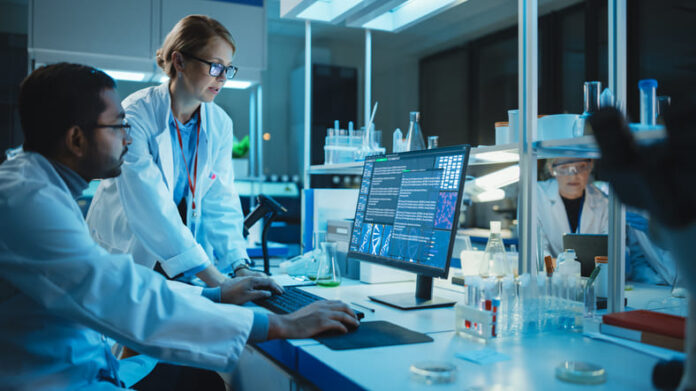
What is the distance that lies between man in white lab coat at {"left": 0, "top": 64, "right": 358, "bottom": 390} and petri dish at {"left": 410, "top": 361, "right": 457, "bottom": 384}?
281mm

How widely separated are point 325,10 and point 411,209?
1.24 m

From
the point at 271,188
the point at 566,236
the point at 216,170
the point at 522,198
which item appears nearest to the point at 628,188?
the point at 522,198

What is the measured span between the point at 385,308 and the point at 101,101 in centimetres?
85

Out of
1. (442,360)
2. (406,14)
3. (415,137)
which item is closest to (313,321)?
(442,360)

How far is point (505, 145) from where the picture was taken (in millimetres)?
1426

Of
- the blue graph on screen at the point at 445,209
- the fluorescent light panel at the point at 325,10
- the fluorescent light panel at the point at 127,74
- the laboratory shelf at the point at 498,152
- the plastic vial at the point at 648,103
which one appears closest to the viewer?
the plastic vial at the point at 648,103

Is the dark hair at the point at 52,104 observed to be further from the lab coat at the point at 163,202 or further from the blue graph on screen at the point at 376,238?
the blue graph on screen at the point at 376,238

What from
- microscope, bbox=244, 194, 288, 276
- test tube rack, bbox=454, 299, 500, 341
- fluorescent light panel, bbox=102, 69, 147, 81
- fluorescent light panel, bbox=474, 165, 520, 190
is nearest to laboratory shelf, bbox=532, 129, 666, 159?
test tube rack, bbox=454, 299, 500, 341

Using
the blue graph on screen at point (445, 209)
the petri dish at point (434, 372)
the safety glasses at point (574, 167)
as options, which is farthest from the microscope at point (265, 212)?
the safety glasses at point (574, 167)

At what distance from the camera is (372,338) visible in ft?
3.60

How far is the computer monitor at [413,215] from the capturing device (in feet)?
4.41

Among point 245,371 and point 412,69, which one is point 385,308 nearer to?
point 245,371

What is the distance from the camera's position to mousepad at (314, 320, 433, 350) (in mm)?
1051

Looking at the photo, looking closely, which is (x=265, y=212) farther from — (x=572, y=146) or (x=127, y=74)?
(x=127, y=74)
